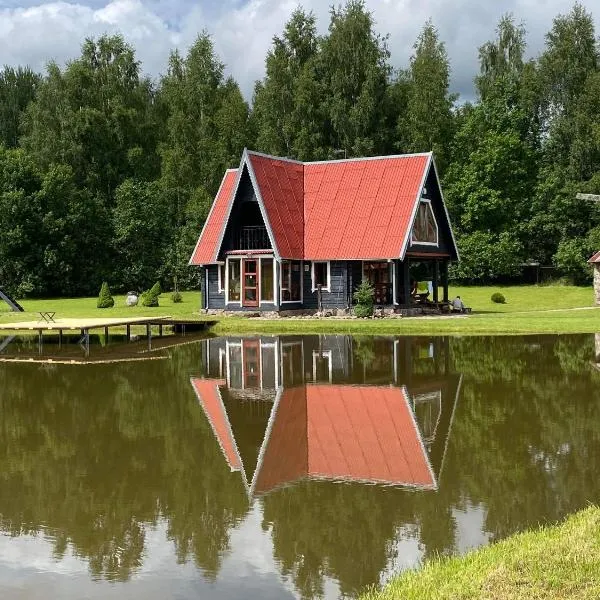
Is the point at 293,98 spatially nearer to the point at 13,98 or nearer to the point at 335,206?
the point at 335,206

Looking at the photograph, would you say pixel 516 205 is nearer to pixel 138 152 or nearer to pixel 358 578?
pixel 138 152

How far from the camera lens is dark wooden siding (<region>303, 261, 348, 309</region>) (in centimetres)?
3788

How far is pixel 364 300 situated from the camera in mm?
36188

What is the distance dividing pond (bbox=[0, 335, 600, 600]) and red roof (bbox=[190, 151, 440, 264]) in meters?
17.4

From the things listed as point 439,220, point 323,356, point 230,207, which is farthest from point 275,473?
point 439,220

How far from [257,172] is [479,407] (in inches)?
984

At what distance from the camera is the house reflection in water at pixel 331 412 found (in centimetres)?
1077

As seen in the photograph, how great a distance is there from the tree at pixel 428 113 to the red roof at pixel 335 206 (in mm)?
17935

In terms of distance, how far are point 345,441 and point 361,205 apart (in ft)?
90.7

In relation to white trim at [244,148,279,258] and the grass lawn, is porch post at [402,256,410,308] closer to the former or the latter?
the grass lawn

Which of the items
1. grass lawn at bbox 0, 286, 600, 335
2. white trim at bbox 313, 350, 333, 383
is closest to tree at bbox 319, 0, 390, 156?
grass lawn at bbox 0, 286, 600, 335

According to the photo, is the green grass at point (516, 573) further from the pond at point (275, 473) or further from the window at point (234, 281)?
the window at point (234, 281)

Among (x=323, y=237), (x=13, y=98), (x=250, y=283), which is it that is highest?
(x=13, y=98)

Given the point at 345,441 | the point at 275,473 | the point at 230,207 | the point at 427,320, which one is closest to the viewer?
the point at 275,473
